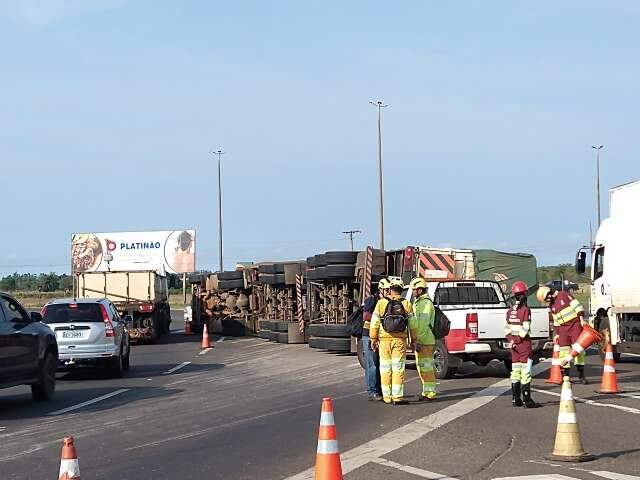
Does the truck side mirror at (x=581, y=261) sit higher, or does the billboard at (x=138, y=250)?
the billboard at (x=138, y=250)

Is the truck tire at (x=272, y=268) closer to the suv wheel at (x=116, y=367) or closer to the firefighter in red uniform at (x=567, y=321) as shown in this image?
the suv wheel at (x=116, y=367)

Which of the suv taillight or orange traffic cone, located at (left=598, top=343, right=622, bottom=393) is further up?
the suv taillight

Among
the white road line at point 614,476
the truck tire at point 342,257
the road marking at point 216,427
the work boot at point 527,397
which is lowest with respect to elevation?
the road marking at point 216,427

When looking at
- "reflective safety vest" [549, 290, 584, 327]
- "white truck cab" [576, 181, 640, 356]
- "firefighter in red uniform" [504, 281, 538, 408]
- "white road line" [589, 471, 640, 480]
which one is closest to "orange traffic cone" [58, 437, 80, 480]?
"white road line" [589, 471, 640, 480]

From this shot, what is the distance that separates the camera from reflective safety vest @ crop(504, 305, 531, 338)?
14232mm

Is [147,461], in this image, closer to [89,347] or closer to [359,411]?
[359,411]

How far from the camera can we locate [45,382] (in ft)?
56.9

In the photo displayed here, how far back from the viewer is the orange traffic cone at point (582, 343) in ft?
53.5

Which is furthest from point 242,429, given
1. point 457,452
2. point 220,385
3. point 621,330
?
point 621,330

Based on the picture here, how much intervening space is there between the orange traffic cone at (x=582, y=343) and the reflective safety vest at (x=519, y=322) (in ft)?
6.45

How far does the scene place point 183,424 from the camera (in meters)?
13.6

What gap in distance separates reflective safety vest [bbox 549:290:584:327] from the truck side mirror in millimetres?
6719

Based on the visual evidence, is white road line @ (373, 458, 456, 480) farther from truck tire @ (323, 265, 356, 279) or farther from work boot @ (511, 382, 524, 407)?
truck tire @ (323, 265, 356, 279)

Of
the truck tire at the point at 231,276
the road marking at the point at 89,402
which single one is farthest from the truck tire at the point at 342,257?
the truck tire at the point at 231,276
